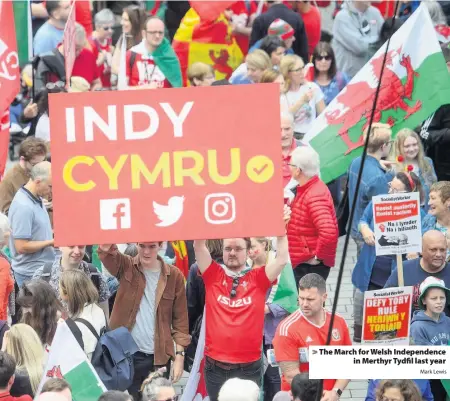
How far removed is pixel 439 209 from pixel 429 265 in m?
0.81

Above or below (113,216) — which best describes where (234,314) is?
below

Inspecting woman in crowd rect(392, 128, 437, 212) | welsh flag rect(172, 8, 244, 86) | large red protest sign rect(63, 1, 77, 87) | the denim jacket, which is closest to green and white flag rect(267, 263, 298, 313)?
the denim jacket

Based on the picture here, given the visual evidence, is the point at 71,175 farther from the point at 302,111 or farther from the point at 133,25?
the point at 133,25

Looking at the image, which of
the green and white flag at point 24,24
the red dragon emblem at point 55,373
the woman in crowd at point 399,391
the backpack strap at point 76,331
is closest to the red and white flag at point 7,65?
the green and white flag at point 24,24

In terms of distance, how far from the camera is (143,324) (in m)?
8.82

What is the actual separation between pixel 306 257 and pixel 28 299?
2818 mm

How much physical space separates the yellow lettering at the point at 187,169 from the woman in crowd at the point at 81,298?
4.33 ft

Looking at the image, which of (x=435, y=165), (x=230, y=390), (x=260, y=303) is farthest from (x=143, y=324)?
(x=435, y=165)

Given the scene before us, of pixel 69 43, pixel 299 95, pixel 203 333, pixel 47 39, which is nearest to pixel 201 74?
pixel 299 95

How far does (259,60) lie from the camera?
42.4 feet

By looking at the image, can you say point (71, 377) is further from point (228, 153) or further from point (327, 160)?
point (327, 160)

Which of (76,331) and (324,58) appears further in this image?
(324,58)

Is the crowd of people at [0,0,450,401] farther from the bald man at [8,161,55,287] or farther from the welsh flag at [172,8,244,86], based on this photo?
the welsh flag at [172,8,244,86]

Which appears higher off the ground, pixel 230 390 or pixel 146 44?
pixel 146 44
